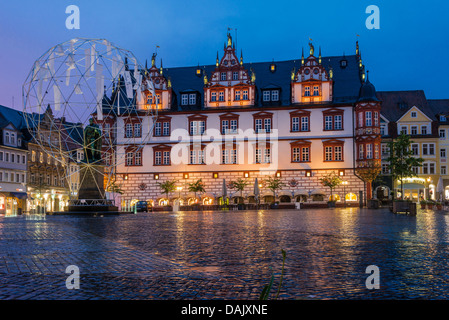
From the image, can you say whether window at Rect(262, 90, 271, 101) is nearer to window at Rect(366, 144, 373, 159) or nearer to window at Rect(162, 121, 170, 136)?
window at Rect(162, 121, 170, 136)

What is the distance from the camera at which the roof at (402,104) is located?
68.2 metres

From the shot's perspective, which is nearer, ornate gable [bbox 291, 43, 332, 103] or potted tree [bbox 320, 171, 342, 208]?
potted tree [bbox 320, 171, 342, 208]

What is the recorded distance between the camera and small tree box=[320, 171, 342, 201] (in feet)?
177

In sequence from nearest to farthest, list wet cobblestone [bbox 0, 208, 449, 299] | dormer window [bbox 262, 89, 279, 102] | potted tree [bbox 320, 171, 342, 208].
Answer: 1. wet cobblestone [bbox 0, 208, 449, 299]
2. potted tree [bbox 320, 171, 342, 208]
3. dormer window [bbox 262, 89, 279, 102]

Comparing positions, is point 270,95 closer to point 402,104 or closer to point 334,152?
point 334,152

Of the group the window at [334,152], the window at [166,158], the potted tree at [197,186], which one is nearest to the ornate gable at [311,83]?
the window at [334,152]

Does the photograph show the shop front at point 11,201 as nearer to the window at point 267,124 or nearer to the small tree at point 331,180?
the window at point 267,124

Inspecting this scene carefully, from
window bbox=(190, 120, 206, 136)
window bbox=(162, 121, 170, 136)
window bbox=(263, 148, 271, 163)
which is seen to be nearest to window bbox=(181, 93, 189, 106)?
window bbox=(190, 120, 206, 136)

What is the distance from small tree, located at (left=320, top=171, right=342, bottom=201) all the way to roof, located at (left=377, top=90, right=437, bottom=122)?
17895mm

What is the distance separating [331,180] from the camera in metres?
54.3

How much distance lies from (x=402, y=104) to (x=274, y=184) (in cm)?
2503

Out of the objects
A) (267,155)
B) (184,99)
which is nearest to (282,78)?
(267,155)

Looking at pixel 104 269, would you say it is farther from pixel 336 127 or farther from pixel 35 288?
pixel 336 127

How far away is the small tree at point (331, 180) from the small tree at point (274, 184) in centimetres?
446
